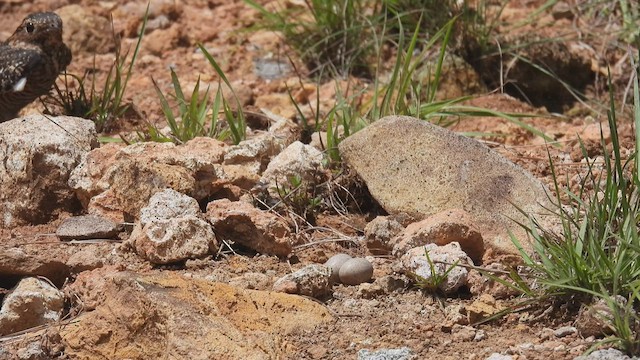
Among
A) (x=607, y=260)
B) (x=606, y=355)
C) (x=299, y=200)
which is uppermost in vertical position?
(x=607, y=260)

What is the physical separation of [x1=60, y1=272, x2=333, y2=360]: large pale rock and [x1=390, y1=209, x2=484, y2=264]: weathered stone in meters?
0.52

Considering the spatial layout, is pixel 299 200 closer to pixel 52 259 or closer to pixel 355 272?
pixel 355 272

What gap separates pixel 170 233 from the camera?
Result: 3.88m

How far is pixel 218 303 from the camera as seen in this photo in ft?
11.2

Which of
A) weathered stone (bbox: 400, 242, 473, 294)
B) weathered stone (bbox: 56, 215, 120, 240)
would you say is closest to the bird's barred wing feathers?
weathered stone (bbox: 56, 215, 120, 240)

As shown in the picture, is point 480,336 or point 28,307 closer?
point 480,336

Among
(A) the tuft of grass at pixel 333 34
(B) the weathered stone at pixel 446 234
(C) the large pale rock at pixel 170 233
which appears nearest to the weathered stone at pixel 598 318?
(B) the weathered stone at pixel 446 234

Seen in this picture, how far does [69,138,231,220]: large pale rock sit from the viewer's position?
13.7ft

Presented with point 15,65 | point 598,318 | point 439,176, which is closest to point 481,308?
point 598,318

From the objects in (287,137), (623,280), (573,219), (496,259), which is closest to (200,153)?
(287,137)

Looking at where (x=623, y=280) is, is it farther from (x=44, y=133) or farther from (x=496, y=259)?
(x=44, y=133)

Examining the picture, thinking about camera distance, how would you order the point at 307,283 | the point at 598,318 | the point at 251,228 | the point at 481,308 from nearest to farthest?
the point at 598,318, the point at 481,308, the point at 307,283, the point at 251,228

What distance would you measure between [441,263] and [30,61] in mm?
2902

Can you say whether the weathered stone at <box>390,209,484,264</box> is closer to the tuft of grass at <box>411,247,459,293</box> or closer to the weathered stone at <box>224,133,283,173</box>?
the tuft of grass at <box>411,247,459,293</box>
